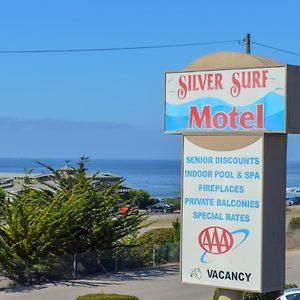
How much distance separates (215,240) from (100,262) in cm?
1669

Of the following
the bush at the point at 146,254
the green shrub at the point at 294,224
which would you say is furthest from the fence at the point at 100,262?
the green shrub at the point at 294,224

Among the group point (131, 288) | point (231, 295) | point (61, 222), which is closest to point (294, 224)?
point (131, 288)

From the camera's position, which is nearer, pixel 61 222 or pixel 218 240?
pixel 218 240

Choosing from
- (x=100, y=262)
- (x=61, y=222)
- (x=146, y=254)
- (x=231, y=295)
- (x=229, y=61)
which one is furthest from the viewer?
(x=146, y=254)

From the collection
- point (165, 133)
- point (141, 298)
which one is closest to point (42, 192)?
point (141, 298)

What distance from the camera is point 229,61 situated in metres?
11.5

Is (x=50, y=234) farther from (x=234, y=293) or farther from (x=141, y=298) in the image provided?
→ (x=234, y=293)

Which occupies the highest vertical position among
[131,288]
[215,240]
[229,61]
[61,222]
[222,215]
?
[229,61]

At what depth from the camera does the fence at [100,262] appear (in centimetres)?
2597

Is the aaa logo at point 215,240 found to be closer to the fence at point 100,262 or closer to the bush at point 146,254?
the fence at point 100,262

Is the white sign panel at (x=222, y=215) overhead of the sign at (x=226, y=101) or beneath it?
beneath

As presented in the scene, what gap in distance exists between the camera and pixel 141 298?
23.8 meters

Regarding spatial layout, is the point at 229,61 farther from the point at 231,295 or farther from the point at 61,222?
the point at 61,222

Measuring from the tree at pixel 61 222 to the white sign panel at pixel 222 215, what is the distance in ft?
46.7
